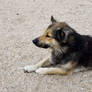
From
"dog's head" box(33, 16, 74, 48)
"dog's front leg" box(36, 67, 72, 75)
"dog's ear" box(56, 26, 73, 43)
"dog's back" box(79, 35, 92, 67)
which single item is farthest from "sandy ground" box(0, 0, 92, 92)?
"dog's ear" box(56, 26, 73, 43)

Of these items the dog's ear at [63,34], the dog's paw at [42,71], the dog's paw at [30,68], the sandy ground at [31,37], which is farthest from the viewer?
the dog's paw at [30,68]

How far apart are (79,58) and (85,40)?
40 centimetres

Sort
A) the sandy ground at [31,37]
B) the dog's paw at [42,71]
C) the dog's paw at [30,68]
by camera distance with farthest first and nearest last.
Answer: the dog's paw at [30,68] < the dog's paw at [42,71] < the sandy ground at [31,37]

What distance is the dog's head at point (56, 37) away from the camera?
14.6ft

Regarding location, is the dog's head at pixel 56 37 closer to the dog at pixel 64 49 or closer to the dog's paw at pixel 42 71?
the dog at pixel 64 49

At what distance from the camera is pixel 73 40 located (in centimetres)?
455

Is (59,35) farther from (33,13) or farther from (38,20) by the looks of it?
(33,13)

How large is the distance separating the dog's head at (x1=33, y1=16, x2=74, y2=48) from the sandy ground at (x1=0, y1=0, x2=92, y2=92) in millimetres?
720

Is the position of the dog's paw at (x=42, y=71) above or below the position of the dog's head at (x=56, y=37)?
below

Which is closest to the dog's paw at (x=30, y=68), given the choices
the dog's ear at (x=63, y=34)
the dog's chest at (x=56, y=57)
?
the dog's chest at (x=56, y=57)

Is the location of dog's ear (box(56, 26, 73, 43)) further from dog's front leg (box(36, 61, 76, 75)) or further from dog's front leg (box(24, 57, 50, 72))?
dog's front leg (box(24, 57, 50, 72))

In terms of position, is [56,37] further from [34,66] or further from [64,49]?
[34,66]

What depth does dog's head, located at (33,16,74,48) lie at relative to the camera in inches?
175

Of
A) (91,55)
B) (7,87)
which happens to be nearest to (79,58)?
(91,55)
